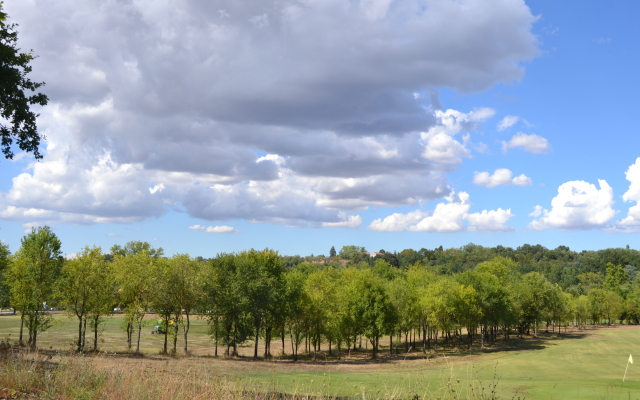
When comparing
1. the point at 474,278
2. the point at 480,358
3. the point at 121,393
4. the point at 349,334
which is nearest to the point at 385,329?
the point at 349,334

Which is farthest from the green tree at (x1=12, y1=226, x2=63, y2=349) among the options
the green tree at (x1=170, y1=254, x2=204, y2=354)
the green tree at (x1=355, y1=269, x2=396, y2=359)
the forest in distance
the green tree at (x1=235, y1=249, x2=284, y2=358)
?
the green tree at (x1=355, y1=269, x2=396, y2=359)

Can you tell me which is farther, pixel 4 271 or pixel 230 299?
pixel 230 299

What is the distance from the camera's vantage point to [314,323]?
208ft

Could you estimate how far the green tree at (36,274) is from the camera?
45.8 meters

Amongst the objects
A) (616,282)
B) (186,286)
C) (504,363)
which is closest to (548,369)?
(504,363)

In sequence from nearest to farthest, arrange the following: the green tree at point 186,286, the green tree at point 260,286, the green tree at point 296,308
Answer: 1. the green tree at point 186,286
2. the green tree at point 260,286
3. the green tree at point 296,308

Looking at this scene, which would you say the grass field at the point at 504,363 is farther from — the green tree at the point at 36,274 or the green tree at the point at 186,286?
the green tree at the point at 186,286

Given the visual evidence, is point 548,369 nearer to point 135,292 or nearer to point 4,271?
point 135,292

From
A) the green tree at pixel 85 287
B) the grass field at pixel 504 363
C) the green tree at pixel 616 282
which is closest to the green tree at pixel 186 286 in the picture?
the grass field at pixel 504 363

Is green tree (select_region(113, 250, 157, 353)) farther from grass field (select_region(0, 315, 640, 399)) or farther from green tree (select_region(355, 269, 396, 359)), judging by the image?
green tree (select_region(355, 269, 396, 359))

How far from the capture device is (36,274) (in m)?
46.5

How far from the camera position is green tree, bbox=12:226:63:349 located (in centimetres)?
4581

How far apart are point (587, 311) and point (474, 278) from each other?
57.9m

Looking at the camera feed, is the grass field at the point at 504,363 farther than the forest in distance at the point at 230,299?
No
